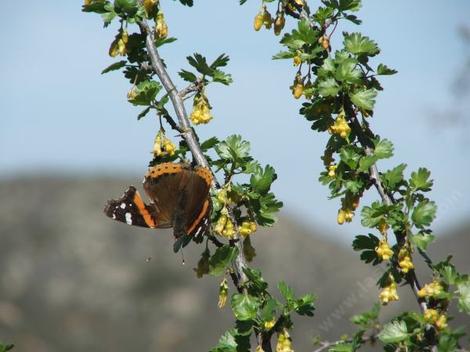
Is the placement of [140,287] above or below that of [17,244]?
below

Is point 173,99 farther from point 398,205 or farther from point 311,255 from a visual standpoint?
point 311,255

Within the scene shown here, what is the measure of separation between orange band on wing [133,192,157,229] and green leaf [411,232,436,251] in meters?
1.35

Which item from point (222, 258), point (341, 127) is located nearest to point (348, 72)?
point (341, 127)

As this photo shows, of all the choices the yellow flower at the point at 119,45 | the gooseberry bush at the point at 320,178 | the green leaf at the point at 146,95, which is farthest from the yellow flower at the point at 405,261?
the yellow flower at the point at 119,45

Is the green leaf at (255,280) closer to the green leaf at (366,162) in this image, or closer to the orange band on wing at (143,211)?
the green leaf at (366,162)

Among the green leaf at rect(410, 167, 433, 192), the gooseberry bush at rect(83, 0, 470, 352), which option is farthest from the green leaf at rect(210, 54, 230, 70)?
the green leaf at rect(410, 167, 433, 192)

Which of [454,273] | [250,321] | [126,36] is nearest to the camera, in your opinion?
[454,273]

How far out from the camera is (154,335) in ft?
46.2

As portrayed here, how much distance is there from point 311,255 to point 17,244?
5.96 meters

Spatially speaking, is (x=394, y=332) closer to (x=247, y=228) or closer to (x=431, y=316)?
(x=431, y=316)

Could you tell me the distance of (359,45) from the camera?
313 cm

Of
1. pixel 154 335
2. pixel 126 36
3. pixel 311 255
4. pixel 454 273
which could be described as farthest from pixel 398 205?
pixel 311 255

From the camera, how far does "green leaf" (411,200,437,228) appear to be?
9.59ft

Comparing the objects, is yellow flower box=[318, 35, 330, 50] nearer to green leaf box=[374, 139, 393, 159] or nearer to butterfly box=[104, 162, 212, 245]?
green leaf box=[374, 139, 393, 159]
